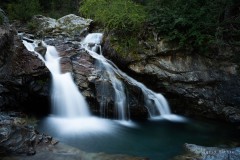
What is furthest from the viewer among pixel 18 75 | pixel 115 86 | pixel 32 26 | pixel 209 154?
pixel 32 26

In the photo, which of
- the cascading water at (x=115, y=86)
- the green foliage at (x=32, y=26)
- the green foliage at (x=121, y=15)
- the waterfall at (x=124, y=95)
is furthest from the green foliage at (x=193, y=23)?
the green foliage at (x=32, y=26)

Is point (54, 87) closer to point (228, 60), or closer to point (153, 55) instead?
point (153, 55)

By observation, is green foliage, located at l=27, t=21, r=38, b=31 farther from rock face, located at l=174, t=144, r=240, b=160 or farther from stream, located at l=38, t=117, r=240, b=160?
rock face, located at l=174, t=144, r=240, b=160

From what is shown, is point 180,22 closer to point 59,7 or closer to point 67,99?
point 67,99

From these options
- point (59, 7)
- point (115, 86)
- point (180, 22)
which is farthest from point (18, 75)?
point (59, 7)

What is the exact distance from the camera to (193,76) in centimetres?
1220

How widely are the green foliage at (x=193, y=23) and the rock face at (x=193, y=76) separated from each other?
538 millimetres

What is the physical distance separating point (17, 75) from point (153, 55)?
5456 millimetres

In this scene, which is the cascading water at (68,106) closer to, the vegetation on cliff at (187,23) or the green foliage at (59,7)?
the vegetation on cliff at (187,23)

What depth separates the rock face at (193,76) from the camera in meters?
12.1

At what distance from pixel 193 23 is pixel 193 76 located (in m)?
2.18

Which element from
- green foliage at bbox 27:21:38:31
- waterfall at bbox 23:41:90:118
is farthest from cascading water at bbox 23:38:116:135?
green foliage at bbox 27:21:38:31

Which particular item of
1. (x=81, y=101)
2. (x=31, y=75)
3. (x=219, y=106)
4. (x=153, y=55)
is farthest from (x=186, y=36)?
(x=31, y=75)

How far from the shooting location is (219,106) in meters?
12.2
